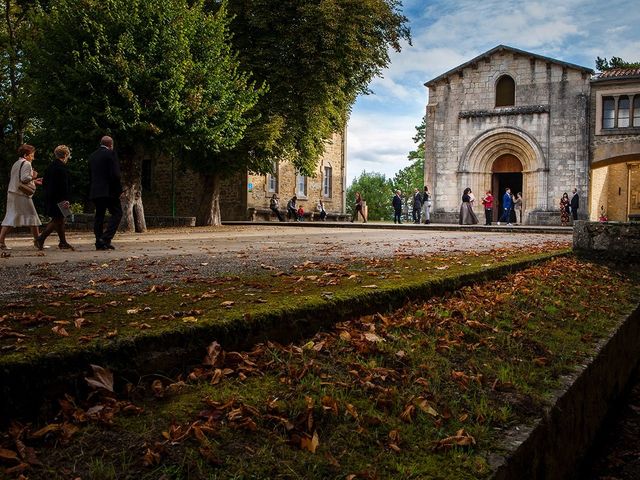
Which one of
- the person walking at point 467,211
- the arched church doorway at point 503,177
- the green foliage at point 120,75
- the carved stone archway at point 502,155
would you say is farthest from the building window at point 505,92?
the green foliage at point 120,75

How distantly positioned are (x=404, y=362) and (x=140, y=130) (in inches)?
586

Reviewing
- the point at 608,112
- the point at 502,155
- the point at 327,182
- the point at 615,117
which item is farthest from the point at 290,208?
the point at 615,117

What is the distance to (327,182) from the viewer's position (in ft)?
122

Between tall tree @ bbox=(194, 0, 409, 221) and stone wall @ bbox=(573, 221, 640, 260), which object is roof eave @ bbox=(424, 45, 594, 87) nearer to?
tall tree @ bbox=(194, 0, 409, 221)

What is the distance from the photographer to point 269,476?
7.16ft

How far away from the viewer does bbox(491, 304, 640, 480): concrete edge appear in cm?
276

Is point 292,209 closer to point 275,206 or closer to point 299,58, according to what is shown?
point 275,206

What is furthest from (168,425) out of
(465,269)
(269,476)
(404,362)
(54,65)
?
(54,65)

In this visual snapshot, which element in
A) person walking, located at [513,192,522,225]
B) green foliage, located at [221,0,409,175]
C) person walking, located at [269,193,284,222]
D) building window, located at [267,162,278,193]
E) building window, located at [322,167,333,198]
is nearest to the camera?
green foliage, located at [221,0,409,175]

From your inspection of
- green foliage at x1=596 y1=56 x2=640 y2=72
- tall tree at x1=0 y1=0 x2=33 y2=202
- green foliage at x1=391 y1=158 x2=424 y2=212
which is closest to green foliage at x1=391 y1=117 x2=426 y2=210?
green foliage at x1=391 y1=158 x2=424 y2=212

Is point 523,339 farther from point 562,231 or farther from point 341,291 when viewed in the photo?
point 562,231

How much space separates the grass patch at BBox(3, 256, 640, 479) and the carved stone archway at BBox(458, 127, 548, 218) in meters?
27.0

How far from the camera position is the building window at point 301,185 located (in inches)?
1367

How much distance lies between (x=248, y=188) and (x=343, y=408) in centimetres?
2854
